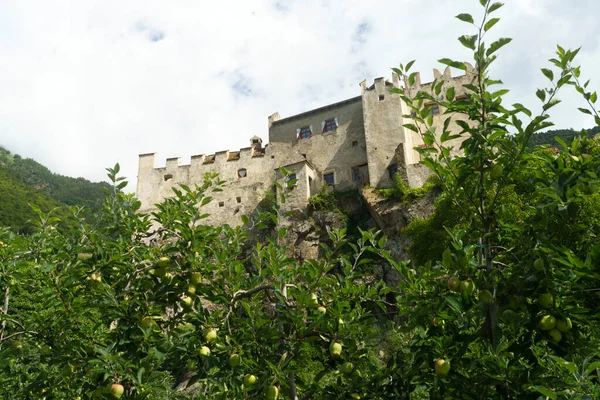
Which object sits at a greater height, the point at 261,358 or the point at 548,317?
the point at 548,317

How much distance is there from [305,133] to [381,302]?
1296 inches

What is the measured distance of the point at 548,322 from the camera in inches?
119

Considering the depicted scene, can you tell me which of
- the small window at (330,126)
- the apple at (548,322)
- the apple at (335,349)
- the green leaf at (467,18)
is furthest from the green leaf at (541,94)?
the small window at (330,126)

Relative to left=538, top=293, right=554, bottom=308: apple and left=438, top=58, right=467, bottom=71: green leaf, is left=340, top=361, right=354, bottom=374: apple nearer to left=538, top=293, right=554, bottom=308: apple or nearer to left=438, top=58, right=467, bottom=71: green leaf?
left=538, top=293, right=554, bottom=308: apple

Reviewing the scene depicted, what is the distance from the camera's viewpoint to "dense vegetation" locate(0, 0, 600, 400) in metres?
3.14

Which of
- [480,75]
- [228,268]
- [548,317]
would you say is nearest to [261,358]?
[228,268]

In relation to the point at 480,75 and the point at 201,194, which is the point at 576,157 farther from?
the point at 201,194

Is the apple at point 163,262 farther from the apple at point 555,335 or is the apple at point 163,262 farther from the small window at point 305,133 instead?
the small window at point 305,133

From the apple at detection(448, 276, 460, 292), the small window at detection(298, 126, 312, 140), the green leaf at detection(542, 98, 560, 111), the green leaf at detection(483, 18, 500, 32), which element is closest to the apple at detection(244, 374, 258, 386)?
the apple at detection(448, 276, 460, 292)

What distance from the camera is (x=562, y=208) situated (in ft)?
9.11

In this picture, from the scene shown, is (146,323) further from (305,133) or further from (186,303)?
(305,133)

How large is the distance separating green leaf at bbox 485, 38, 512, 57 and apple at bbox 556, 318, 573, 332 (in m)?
2.04

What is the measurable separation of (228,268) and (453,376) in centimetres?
215

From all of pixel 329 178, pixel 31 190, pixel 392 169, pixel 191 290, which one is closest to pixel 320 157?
pixel 329 178
